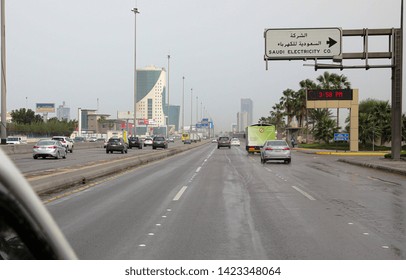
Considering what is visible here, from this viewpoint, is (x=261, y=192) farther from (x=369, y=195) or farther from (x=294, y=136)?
(x=294, y=136)

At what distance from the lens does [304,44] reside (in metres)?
29.2

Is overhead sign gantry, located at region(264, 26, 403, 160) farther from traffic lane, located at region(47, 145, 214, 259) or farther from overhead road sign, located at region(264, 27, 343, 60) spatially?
traffic lane, located at region(47, 145, 214, 259)

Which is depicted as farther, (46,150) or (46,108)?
(46,108)

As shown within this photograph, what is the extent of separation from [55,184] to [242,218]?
7689 mm

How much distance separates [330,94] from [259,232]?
5169cm

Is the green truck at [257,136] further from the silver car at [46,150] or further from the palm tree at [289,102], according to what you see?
the palm tree at [289,102]

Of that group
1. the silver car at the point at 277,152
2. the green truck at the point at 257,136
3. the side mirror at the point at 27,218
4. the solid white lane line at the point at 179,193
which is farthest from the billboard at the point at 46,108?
the side mirror at the point at 27,218

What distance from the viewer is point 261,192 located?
14242 mm

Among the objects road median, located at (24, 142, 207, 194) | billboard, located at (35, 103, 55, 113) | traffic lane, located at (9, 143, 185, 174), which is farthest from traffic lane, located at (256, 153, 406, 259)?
billboard, located at (35, 103, 55, 113)

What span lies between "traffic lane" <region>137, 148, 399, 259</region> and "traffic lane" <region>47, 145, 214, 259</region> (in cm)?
42

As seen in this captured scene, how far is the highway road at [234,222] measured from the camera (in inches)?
257

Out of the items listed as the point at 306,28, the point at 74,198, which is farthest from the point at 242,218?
the point at 306,28

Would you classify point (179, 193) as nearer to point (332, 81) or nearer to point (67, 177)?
point (67, 177)

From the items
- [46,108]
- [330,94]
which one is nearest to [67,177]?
[330,94]
